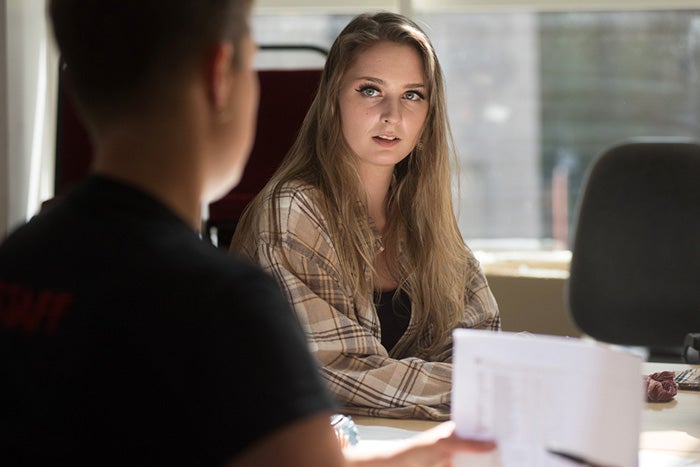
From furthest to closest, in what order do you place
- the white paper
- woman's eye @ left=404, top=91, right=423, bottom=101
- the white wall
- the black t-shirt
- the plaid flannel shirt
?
the white wall, woman's eye @ left=404, top=91, right=423, bottom=101, the plaid flannel shirt, the white paper, the black t-shirt

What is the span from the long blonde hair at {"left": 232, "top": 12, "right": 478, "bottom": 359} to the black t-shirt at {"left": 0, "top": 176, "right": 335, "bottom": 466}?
1.17 meters

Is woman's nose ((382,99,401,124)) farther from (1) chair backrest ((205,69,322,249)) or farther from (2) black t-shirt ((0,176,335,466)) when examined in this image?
(2) black t-shirt ((0,176,335,466))

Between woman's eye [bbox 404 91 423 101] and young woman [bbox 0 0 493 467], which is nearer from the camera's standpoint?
young woman [bbox 0 0 493 467]

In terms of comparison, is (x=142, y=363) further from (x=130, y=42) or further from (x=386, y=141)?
(x=386, y=141)

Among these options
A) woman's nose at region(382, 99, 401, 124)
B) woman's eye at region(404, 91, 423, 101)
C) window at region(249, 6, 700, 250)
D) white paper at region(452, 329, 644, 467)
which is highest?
window at region(249, 6, 700, 250)

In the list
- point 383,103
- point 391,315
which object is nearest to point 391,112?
point 383,103

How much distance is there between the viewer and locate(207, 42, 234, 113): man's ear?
0.79 meters

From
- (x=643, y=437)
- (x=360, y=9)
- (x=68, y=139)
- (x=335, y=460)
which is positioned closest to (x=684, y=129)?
(x=360, y=9)

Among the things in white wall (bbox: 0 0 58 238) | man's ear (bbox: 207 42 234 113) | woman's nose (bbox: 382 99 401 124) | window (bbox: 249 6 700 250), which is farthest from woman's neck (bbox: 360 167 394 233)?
window (bbox: 249 6 700 250)

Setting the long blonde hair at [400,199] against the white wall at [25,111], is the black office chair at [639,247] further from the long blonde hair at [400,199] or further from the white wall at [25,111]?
the white wall at [25,111]

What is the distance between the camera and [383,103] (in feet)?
6.66

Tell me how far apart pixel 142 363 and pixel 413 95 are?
1453mm

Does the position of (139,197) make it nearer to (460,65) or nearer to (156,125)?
(156,125)

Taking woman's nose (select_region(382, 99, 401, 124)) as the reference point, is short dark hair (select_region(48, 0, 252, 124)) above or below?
below
